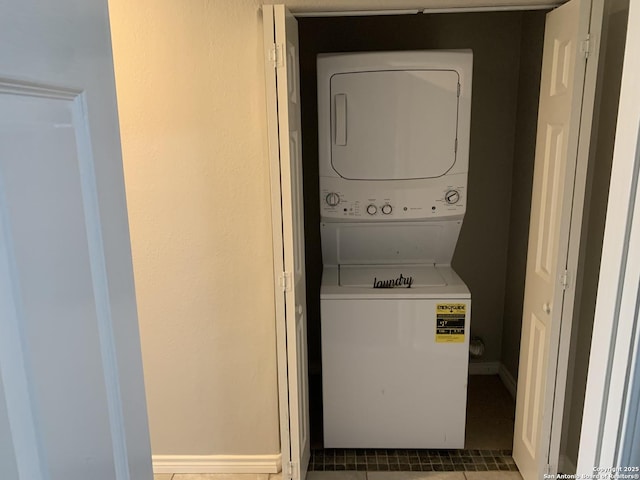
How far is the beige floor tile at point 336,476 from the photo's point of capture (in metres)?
2.28

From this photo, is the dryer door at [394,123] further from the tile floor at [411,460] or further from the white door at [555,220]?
the tile floor at [411,460]

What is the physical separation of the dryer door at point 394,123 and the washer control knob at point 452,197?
4.0 inches

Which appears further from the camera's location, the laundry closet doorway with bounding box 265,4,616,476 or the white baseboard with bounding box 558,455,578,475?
the white baseboard with bounding box 558,455,578,475

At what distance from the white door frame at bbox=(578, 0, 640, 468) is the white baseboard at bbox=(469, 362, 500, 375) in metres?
2.24

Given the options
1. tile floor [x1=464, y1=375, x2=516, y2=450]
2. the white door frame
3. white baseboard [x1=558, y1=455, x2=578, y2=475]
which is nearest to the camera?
the white door frame

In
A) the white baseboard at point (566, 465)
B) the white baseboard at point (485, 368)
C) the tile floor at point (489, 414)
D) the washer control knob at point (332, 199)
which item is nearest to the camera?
the white baseboard at point (566, 465)

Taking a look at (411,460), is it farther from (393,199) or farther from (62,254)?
(62,254)

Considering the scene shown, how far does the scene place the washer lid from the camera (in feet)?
7.57

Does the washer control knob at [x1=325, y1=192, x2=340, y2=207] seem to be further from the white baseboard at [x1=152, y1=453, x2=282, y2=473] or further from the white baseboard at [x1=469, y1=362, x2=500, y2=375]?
the white baseboard at [x1=469, y1=362, x2=500, y2=375]

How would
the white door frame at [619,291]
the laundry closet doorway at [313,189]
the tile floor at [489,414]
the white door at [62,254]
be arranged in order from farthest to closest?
1. the tile floor at [489,414]
2. the laundry closet doorway at [313,189]
3. the white door frame at [619,291]
4. the white door at [62,254]

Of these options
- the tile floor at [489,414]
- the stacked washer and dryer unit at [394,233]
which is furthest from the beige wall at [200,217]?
the tile floor at [489,414]

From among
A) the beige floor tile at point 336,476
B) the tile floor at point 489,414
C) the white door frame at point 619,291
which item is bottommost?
the beige floor tile at point 336,476

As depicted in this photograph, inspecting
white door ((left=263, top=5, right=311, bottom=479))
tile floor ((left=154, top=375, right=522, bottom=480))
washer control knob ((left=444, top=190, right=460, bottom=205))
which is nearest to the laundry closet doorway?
white door ((left=263, top=5, right=311, bottom=479))

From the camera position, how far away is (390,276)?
2393 mm
